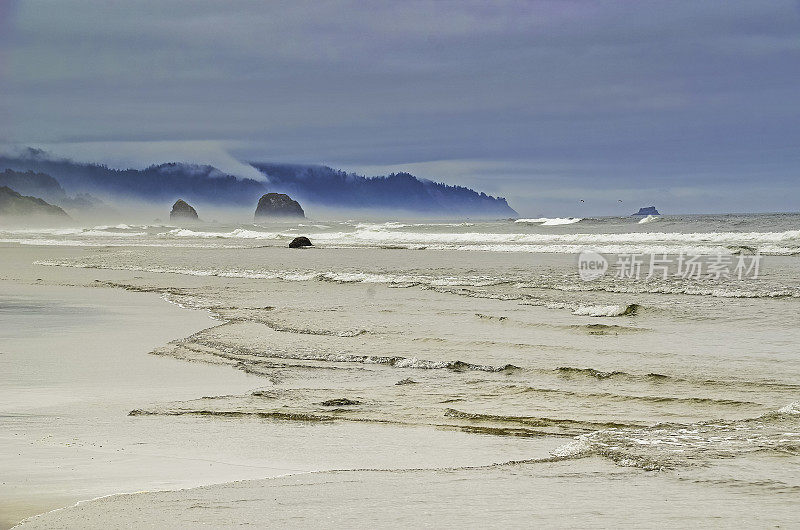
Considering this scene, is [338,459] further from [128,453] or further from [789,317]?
[789,317]

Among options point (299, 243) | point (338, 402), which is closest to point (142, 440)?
point (338, 402)

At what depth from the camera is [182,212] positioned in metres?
174

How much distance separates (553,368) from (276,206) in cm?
18050

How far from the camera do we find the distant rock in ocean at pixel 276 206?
185000 millimetres

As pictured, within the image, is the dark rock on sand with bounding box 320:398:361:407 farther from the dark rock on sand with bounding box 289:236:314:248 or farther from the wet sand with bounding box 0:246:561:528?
the dark rock on sand with bounding box 289:236:314:248

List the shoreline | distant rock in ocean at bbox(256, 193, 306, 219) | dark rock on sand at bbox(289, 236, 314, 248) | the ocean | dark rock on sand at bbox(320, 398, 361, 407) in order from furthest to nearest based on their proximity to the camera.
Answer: distant rock in ocean at bbox(256, 193, 306, 219), dark rock on sand at bbox(289, 236, 314, 248), dark rock on sand at bbox(320, 398, 361, 407), the ocean, the shoreline

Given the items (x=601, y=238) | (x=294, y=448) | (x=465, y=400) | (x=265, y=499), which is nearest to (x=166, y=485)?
(x=265, y=499)

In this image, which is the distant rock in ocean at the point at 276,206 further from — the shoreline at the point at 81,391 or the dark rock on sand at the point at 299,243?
the shoreline at the point at 81,391

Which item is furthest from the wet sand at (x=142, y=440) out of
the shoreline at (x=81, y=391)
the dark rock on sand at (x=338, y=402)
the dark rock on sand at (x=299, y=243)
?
the dark rock on sand at (x=299, y=243)

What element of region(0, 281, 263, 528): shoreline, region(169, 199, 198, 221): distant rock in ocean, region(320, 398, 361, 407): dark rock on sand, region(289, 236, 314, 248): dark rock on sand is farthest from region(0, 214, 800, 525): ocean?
region(169, 199, 198, 221): distant rock in ocean

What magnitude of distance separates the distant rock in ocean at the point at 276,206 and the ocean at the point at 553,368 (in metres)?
166

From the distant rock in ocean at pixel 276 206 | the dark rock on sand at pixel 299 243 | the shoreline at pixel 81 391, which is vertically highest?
the distant rock in ocean at pixel 276 206

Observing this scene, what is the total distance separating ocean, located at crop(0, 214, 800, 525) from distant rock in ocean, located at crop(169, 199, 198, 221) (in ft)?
516

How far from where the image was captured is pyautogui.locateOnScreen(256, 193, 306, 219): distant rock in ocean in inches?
7283
